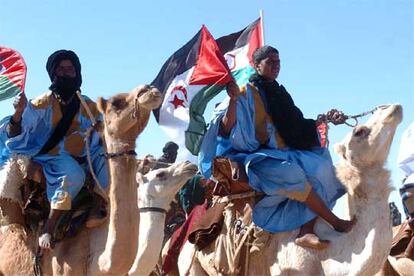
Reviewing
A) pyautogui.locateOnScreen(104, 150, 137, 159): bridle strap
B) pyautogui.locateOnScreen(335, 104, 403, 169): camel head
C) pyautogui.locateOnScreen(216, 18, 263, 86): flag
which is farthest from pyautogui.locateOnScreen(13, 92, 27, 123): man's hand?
pyautogui.locateOnScreen(216, 18, 263, 86): flag

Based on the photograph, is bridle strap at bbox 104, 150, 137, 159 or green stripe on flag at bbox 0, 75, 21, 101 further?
green stripe on flag at bbox 0, 75, 21, 101

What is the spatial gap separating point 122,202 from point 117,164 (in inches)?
12.6

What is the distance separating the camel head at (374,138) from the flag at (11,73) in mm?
3293

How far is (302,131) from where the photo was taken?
723 cm

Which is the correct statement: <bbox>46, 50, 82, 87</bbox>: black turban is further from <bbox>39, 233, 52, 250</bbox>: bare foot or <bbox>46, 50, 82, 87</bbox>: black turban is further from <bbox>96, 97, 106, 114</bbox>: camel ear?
<bbox>39, 233, 52, 250</bbox>: bare foot

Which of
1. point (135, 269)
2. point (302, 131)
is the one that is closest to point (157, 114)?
point (135, 269)

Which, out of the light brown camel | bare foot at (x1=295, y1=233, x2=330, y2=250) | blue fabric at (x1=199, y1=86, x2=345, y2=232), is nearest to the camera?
bare foot at (x1=295, y1=233, x2=330, y2=250)

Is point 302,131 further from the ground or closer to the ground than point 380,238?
further from the ground

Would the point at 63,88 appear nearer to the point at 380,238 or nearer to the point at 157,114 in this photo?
the point at 157,114

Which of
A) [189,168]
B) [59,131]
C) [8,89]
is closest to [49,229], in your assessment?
[59,131]

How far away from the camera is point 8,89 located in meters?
7.55

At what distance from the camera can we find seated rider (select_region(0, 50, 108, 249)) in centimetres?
697

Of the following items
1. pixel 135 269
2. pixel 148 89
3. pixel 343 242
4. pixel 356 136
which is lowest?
pixel 135 269

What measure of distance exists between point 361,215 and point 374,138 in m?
0.66
